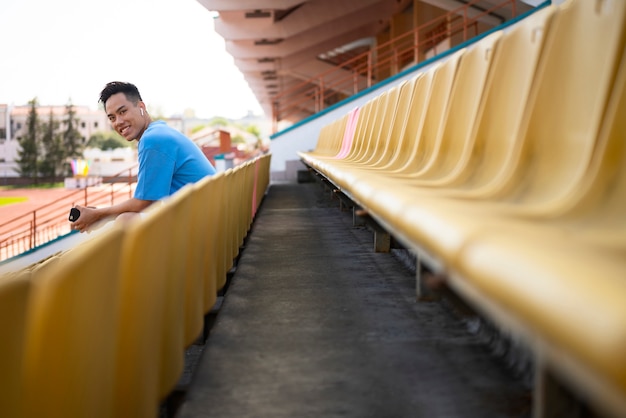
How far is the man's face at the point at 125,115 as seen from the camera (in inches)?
88.3

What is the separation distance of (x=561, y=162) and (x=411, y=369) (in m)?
0.46

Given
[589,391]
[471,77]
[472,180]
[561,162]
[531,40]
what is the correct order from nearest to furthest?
[589,391]
[561,162]
[531,40]
[472,180]
[471,77]

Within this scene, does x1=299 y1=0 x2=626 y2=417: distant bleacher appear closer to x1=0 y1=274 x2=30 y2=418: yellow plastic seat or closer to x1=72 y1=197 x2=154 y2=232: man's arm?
x1=0 y1=274 x2=30 y2=418: yellow plastic seat

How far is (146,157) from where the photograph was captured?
1968mm

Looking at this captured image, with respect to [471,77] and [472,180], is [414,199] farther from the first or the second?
[471,77]

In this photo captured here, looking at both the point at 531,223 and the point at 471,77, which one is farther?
the point at 471,77

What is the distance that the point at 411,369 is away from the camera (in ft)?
3.84

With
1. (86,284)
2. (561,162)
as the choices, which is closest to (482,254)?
(86,284)

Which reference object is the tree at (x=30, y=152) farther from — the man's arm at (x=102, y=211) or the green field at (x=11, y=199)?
the man's arm at (x=102, y=211)

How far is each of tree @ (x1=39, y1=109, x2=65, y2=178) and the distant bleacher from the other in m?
41.4

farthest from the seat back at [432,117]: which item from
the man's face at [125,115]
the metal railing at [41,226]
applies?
the metal railing at [41,226]

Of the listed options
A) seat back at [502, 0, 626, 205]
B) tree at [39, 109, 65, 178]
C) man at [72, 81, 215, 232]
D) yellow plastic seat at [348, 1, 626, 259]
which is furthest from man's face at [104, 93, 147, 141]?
tree at [39, 109, 65, 178]

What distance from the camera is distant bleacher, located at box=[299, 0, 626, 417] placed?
1.29ft

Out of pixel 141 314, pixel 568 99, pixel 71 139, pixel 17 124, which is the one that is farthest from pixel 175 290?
pixel 17 124
